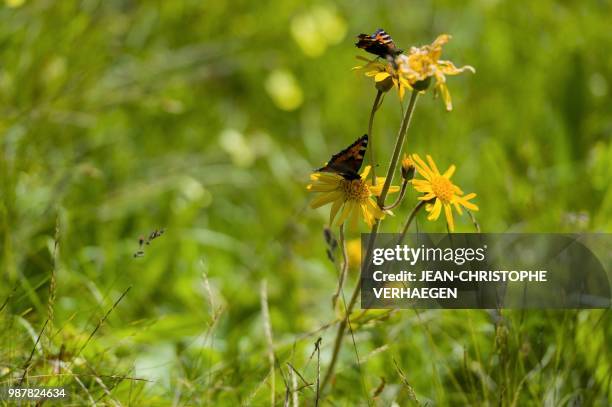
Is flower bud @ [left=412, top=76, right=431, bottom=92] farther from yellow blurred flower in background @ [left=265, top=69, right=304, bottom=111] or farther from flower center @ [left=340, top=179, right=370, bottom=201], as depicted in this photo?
yellow blurred flower in background @ [left=265, top=69, right=304, bottom=111]

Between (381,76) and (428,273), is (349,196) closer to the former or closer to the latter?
(381,76)

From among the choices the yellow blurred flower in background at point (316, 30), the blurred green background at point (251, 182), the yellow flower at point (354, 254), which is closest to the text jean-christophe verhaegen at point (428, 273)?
the blurred green background at point (251, 182)

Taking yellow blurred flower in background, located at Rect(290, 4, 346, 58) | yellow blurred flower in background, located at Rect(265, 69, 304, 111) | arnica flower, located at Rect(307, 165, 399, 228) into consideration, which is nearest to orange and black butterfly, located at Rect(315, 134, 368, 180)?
arnica flower, located at Rect(307, 165, 399, 228)

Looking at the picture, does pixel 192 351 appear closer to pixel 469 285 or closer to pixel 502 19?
pixel 469 285

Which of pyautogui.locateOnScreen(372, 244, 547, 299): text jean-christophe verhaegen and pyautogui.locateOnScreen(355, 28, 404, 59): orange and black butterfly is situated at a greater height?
pyautogui.locateOnScreen(355, 28, 404, 59): orange and black butterfly

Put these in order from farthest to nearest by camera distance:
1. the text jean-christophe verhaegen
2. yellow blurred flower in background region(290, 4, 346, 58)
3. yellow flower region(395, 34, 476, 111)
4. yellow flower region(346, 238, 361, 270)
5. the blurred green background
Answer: yellow blurred flower in background region(290, 4, 346, 58)
yellow flower region(346, 238, 361, 270)
the blurred green background
the text jean-christophe verhaegen
yellow flower region(395, 34, 476, 111)
